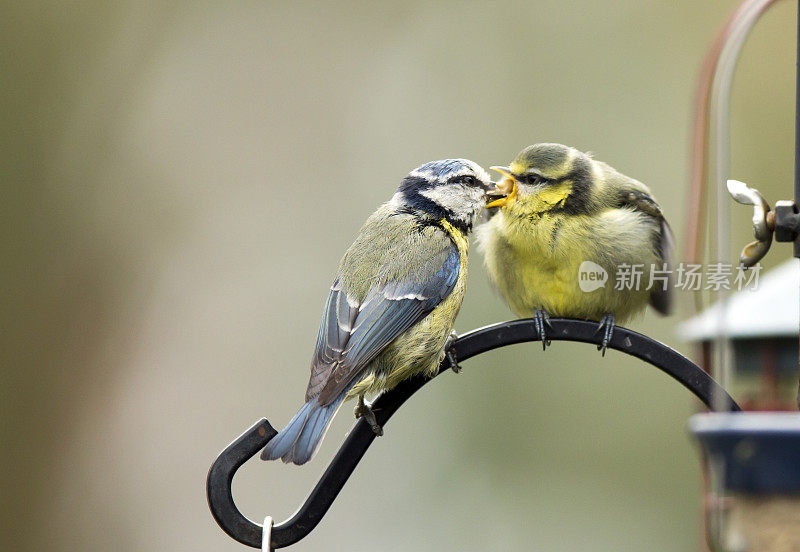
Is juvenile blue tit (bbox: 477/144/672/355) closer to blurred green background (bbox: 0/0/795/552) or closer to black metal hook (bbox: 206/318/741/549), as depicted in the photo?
black metal hook (bbox: 206/318/741/549)

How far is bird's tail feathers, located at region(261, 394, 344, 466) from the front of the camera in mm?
1843

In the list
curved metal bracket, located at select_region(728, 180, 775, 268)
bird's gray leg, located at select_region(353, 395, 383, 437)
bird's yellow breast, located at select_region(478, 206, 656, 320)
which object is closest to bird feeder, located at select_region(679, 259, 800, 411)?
bird's yellow breast, located at select_region(478, 206, 656, 320)

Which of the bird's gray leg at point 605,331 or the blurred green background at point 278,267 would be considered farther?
the blurred green background at point 278,267

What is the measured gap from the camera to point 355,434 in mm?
1893

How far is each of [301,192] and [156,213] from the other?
867mm

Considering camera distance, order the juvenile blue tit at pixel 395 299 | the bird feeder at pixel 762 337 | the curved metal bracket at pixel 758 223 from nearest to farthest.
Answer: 1. the curved metal bracket at pixel 758 223
2. the juvenile blue tit at pixel 395 299
3. the bird feeder at pixel 762 337

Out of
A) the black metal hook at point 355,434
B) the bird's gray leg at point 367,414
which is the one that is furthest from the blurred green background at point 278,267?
the black metal hook at point 355,434

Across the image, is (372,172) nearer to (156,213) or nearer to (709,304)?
(156,213)

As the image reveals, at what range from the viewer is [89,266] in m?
A: 4.81

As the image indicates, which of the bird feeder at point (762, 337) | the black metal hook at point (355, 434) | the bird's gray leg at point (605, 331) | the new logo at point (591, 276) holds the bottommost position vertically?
the black metal hook at point (355, 434)

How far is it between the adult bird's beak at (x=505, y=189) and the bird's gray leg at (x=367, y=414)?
694 millimetres

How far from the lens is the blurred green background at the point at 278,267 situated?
4699mm

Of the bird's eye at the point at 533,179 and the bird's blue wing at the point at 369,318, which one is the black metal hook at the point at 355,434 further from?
the bird's eye at the point at 533,179

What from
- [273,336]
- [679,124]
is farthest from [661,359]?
[679,124]
